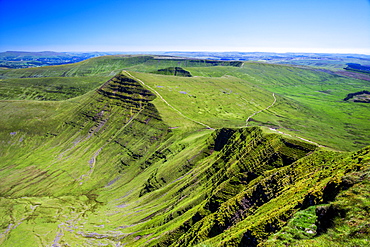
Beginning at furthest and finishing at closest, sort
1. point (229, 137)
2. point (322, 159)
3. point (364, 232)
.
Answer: point (229, 137)
point (322, 159)
point (364, 232)

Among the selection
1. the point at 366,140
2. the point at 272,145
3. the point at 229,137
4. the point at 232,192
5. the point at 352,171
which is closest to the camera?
the point at 352,171

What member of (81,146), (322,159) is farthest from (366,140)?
(81,146)

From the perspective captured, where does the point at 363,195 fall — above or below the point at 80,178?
above

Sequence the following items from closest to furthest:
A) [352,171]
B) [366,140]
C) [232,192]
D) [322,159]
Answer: [352,171] < [322,159] < [232,192] < [366,140]

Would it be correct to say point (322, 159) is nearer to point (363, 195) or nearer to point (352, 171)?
point (352, 171)

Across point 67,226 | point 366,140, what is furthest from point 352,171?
point 366,140

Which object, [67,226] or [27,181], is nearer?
[67,226]

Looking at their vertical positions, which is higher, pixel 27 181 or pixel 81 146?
pixel 81 146

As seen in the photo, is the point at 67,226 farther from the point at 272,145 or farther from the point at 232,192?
the point at 272,145

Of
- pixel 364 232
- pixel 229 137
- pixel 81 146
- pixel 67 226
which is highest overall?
pixel 364 232
